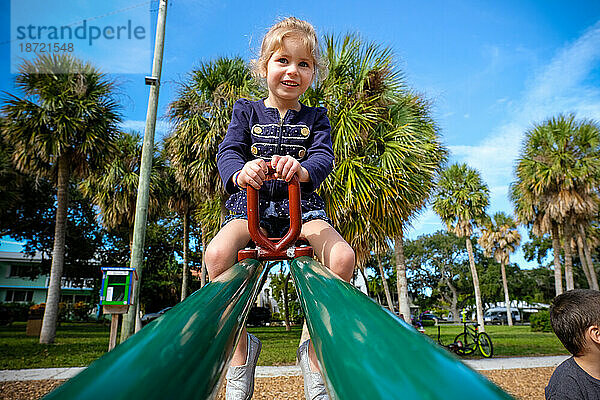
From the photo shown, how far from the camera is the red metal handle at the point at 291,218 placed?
139 cm

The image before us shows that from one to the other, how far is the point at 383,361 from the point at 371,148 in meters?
8.76

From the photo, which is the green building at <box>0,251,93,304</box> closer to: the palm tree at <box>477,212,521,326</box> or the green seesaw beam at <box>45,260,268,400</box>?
the palm tree at <box>477,212,521,326</box>

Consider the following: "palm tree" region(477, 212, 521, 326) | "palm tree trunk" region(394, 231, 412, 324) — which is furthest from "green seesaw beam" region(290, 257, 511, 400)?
"palm tree" region(477, 212, 521, 326)

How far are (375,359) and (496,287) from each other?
173ft

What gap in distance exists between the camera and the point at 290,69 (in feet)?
6.49

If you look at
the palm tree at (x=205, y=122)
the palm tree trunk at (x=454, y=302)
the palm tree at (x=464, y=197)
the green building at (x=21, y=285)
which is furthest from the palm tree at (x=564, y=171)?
the green building at (x=21, y=285)

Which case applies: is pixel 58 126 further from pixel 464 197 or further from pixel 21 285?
pixel 21 285

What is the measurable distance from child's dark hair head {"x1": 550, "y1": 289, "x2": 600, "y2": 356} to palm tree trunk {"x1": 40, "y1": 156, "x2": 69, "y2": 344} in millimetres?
12350

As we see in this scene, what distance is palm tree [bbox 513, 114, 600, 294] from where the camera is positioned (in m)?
14.8

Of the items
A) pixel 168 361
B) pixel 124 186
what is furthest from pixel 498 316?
pixel 168 361

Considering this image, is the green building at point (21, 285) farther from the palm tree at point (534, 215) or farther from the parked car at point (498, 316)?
the parked car at point (498, 316)

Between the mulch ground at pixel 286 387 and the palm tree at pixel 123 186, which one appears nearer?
the mulch ground at pixel 286 387

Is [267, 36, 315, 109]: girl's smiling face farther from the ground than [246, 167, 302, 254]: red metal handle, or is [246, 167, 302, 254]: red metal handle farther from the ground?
[267, 36, 315, 109]: girl's smiling face

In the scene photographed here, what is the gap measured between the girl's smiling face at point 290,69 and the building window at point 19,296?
52498mm
